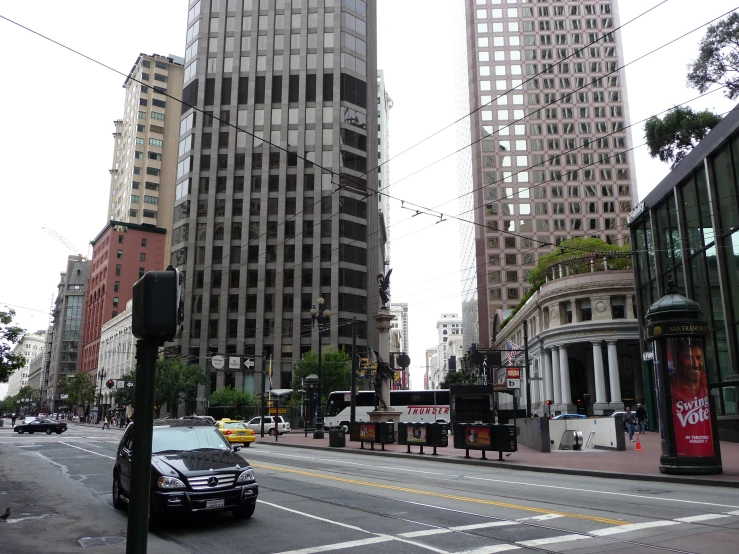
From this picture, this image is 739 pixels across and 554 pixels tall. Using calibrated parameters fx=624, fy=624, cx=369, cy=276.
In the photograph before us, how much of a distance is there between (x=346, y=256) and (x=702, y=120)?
48.6 metres

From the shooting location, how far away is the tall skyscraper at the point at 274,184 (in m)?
81.9

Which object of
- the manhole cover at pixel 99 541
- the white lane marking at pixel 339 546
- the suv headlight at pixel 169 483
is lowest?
the manhole cover at pixel 99 541

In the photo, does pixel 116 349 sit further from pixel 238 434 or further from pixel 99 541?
pixel 99 541

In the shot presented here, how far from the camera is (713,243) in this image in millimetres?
30625

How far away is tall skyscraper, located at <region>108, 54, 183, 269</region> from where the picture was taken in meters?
122

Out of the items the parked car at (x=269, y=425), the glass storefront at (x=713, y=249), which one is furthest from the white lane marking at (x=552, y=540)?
the parked car at (x=269, y=425)

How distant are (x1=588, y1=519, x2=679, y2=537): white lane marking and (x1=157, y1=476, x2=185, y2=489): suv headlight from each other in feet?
19.7

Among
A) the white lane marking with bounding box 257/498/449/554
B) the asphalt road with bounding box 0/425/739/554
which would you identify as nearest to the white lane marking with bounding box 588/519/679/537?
the asphalt road with bounding box 0/425/739/554

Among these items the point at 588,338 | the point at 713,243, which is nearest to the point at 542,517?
the point at 713,243

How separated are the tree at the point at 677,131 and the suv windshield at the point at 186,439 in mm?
40187

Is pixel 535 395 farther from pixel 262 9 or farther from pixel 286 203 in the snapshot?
pixel 262 9

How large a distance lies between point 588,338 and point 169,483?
163 feet

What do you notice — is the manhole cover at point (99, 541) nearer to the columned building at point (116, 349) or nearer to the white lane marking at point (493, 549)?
the white lane marking at point (493, 549)

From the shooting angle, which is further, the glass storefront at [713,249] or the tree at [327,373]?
the tree at [327,373]
